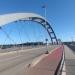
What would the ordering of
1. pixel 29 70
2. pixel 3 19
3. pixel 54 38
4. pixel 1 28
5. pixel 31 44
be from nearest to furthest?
pixel 29 70
pixel 1 28
pixel 3 19
pixel 31 44
pixel 54 38

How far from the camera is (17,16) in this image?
243ft

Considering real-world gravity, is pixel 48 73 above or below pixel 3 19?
below

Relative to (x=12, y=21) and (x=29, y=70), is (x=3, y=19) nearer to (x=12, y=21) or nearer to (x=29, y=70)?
(x=12, y=21)

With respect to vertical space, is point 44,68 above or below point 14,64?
above

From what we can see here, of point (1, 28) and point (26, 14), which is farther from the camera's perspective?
point (26, 14)

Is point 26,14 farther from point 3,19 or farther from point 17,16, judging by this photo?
point 3,19

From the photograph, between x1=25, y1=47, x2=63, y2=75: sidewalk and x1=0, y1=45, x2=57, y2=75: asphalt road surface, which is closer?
x1=25, y1=47, x2=63, y2=75: sidewalk

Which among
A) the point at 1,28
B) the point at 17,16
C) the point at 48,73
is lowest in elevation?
the point at 48,73

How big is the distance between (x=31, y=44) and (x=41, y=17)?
67.8ft

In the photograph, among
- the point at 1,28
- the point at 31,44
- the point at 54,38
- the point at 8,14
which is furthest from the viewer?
the point at 54,38

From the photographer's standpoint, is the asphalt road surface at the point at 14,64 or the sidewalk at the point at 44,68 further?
the asphalt road surface at the point at 14,64

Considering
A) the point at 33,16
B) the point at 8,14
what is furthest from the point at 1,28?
the point at 33,16

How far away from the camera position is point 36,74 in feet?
32.0

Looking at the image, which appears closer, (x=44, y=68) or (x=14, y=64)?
(x=44, y=68)
